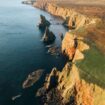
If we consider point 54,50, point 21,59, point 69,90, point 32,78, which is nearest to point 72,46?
point 54,50

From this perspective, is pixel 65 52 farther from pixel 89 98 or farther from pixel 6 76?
pixel 89 98

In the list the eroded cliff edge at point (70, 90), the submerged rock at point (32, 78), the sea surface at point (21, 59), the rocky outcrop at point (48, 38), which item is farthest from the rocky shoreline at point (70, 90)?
the rocky outcrop at point (48, 38)

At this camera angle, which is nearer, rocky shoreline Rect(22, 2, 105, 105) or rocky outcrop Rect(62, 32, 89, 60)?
rocky shoreline Rect(22, 2, 105, 105)

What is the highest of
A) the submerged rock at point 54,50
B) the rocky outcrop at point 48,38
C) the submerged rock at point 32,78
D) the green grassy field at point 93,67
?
the green grassy field at point 93,67

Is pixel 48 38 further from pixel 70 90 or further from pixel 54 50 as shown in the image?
pixel 70 90

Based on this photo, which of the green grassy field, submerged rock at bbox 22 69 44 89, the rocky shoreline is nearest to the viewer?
the rocky shoreline

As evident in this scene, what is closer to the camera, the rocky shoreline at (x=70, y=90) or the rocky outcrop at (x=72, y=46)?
the rocky shoreline at (x=70, y=90)

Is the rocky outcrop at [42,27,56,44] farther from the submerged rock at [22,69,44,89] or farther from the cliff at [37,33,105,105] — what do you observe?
the cliff at [37,33,105,105]

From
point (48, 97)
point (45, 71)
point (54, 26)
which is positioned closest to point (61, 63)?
point (45, 71)

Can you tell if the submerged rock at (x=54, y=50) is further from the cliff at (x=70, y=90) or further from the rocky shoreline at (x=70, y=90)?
the cliff at (x=70, y=90)

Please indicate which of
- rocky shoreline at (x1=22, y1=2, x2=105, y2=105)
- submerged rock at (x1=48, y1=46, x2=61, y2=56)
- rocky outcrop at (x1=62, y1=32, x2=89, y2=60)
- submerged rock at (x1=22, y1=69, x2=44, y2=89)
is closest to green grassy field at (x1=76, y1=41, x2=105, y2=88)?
rocky shoreline at (x1=22, y1=2, x2=105, y2=105)
